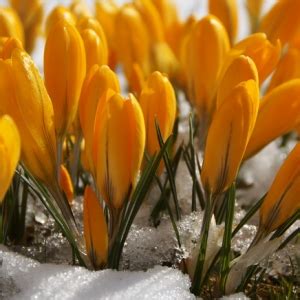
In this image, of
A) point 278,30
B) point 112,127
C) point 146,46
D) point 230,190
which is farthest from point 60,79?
point 146,46

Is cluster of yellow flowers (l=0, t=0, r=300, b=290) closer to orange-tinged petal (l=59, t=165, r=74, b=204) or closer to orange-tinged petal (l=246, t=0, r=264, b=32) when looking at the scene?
orange-tinged petal (l=59, t=165, r=74, b=204)

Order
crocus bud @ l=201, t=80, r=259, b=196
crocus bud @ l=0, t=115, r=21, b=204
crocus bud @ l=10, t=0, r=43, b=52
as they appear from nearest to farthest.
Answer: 1. crocus bud @ l=0, t=115, r=21, b=204
2. crocus bud @ l=201, t=80, r=259, b=196
3. crocus bud @ l=10, t=0, r=43, b=52

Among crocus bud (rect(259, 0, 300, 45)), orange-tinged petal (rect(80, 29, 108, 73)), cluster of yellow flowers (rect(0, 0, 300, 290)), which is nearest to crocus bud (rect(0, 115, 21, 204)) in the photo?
cluster of yellow flowers (rect(0, 0, 300, 290))

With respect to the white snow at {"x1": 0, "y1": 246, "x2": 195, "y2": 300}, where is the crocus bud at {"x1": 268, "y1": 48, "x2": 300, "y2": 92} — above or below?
above

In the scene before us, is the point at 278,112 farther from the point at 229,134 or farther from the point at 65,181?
the point at 65,181

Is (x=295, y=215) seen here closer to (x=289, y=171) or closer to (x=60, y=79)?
(x=289, y=171)

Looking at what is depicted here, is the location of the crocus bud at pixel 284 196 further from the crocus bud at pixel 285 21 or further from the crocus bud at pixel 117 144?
the crocus bud at pixel 285 21

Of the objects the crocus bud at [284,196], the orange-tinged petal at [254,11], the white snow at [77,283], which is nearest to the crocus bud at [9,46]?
the white snow at [77,283]
